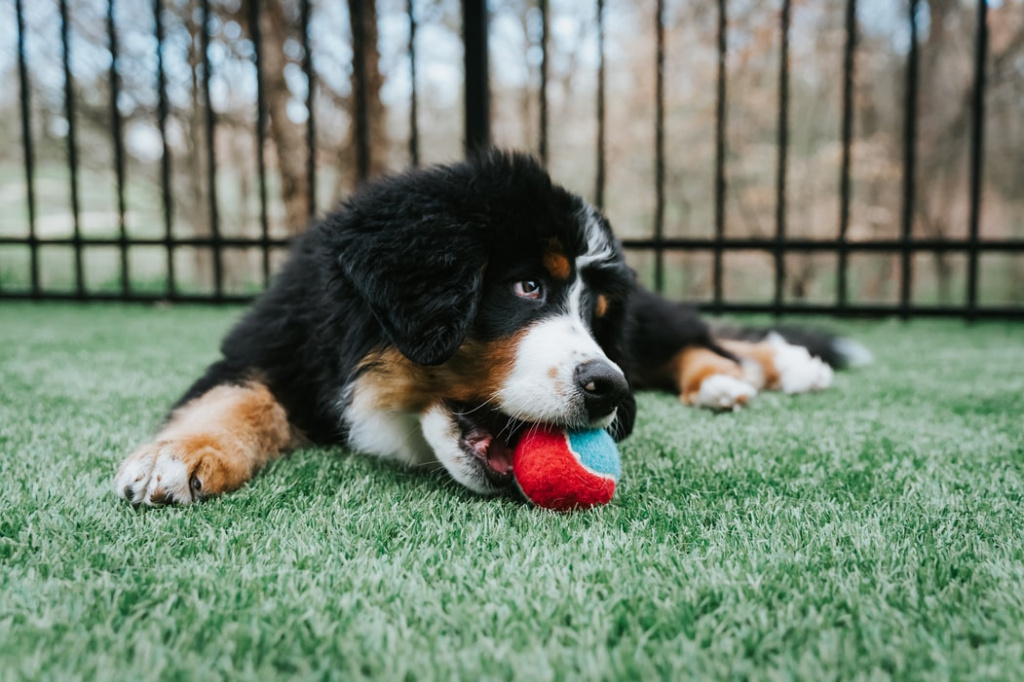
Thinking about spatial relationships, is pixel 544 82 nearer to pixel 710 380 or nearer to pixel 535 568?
pixel 710 380

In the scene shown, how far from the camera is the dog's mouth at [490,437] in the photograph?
5.53ft

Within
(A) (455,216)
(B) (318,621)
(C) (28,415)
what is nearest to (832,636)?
(B) (318,621)

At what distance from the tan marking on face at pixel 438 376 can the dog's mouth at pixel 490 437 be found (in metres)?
0.04

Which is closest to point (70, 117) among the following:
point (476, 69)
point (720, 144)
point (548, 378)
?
point (476, 69)

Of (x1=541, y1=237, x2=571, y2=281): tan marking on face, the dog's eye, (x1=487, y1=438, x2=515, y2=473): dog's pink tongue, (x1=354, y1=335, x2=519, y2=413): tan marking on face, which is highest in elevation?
(x1=541, y1=237, x2=571, y2=281): tan marking on face

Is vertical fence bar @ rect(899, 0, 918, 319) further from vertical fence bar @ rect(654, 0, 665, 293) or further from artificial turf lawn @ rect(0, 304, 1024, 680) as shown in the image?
artificial turf lawn @ rect(0, 304, 1024, 680)

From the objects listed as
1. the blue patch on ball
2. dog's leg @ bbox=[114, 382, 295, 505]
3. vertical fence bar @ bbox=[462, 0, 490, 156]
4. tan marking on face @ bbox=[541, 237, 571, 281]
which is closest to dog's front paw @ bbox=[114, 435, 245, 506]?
dog's leg @ bbox=[114, 382, 295, 505]

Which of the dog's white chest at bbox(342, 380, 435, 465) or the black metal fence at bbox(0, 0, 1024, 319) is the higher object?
the black metal fence at bbox(0, 0, 1024, 319)

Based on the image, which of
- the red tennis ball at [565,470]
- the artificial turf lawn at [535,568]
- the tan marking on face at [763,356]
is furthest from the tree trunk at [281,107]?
the red tennis ball at [565,470]

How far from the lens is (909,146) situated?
5.29 metres

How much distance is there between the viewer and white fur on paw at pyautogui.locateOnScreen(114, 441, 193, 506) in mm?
1503

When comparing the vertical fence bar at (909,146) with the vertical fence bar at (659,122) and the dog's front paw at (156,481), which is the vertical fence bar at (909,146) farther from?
the dog's front paw at (156,481)

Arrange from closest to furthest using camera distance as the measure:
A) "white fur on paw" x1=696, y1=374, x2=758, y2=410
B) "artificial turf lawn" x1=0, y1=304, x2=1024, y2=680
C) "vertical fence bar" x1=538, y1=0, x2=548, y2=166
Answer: "artificial turf lawn" x1=0, y1=304, x2=1024, y2=680, "white fur on paw" x1=696, y1=374, x2=758, y2=410, "vertical fence bar" x1=538, y1=0, x2=548, y2=166

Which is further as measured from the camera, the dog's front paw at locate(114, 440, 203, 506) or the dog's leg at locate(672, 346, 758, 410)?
the dog's leg at locate(672, 346, 758, 410)
